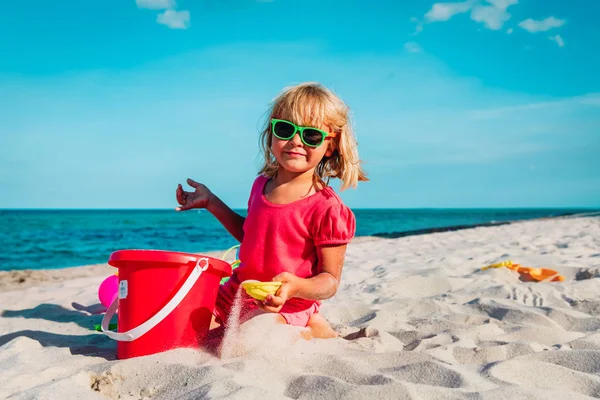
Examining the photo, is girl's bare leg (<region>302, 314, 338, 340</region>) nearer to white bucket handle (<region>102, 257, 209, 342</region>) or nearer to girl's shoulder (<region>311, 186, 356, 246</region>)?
girl's shoulder (<region>311, 186, 356, 246</region>)

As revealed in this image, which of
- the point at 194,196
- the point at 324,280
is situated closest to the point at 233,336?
the point at 324,280

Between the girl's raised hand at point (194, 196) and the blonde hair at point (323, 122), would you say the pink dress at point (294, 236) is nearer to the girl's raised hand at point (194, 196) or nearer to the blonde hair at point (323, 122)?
the blonde hair at point (323, 122)

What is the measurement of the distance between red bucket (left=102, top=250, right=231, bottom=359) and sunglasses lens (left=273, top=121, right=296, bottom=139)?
61cm

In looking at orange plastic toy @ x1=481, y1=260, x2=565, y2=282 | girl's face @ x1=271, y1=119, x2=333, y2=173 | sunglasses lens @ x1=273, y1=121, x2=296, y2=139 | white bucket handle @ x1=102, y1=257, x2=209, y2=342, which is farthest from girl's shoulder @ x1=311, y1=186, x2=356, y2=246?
orange plastic toy @ x1=481, y1=260, x2=565, y2=282

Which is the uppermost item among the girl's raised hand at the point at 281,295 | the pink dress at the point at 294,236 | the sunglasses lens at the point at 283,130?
the sunglasses lens at the point at 283,130

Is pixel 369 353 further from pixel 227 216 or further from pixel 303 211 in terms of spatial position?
pixel 227 216

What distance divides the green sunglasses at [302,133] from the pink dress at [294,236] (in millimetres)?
238

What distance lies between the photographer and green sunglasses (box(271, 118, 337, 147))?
2371 mm

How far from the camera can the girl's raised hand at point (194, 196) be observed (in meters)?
2.72

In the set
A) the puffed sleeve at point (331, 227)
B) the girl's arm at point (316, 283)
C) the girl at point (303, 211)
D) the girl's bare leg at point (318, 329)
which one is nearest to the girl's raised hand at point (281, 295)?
the girl's arm at point (316, 283)

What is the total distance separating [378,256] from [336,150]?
12.4ft

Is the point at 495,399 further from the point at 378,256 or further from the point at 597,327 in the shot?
the point at 378,256

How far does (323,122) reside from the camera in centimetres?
243

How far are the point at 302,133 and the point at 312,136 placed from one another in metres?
0.05
